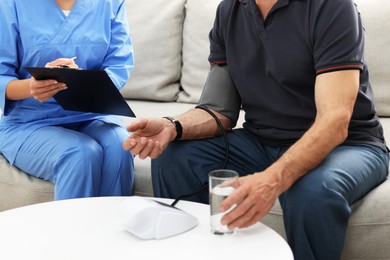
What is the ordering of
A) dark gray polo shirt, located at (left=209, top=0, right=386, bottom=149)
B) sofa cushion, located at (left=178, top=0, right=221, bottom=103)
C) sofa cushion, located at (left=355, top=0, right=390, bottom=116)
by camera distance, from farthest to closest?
sofa cushion, located at (left=178, top=0, right=221, bottom=103)
sofa cushion, located at (left=355, top=0, right=390, bottom=116)
dark gray polo shirt, located at (left=209, top=0, right=386, bottom=149)

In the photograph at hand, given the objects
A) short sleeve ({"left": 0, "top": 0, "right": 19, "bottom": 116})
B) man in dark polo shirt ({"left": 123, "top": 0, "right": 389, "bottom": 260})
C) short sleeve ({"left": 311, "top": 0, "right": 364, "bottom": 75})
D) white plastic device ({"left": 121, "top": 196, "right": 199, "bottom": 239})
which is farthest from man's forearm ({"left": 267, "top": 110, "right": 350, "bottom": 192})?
short sleeve ({"left": 0, "top": 0, "right": 19, "bottom": 116})

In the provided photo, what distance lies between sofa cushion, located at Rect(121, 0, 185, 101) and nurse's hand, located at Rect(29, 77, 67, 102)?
794 mm

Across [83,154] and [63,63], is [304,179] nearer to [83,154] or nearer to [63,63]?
[83,154]

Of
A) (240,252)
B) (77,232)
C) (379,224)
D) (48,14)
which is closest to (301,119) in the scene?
(379,224)

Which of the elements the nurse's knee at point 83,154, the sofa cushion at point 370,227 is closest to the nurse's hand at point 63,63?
the nurse's knee at point 83,154

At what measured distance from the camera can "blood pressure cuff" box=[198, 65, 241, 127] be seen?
1646 mm

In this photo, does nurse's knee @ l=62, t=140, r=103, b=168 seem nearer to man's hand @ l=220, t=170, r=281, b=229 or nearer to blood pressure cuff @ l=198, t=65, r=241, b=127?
blood pressure cuff @ l=198, t=65, r=241, b=127

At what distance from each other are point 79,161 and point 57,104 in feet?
0.90

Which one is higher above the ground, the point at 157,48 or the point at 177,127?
the point at 177,127

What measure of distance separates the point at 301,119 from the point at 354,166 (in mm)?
211

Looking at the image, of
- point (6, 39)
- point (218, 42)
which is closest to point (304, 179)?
point (218, 42)

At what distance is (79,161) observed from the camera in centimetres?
160

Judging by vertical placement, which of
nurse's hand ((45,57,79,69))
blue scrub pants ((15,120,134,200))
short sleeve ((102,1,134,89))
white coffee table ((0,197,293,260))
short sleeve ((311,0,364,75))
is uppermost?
short sleeve ((311,0,364,75))

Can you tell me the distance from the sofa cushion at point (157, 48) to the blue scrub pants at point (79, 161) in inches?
25.3
